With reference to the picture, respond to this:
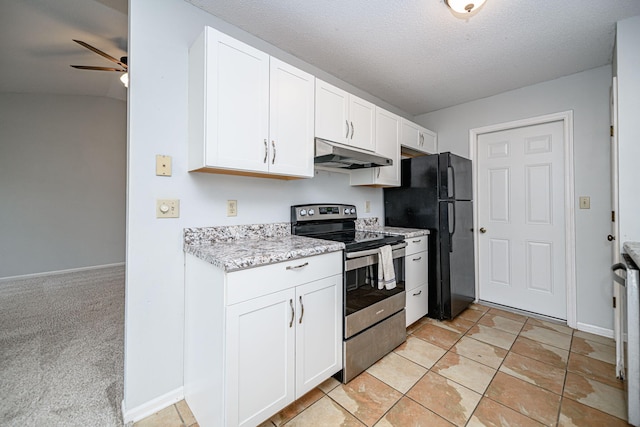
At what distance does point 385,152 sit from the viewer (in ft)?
8.70

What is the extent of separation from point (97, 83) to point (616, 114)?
5974 millimetres

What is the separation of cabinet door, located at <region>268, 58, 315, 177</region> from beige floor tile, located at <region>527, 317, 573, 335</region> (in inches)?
110

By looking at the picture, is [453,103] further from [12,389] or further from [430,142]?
[12,389]

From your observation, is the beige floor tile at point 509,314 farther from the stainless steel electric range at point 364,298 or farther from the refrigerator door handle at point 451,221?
the stainless steel electric range at point 364,298

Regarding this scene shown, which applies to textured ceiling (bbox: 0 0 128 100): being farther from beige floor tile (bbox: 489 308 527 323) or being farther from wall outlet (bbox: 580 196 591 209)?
beige floor tile (bbox: 489 308 527 323)

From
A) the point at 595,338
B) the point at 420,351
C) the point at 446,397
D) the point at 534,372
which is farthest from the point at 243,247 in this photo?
the point at 595,338

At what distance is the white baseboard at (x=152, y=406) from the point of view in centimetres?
142

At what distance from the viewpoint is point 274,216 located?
2104mm

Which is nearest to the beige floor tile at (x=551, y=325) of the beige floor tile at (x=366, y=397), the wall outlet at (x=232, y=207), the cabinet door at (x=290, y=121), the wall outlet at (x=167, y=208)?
the beige floor tile at (x=366, y=397)

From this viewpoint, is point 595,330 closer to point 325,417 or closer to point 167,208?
point 325,417

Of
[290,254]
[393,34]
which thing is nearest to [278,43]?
[393,34]

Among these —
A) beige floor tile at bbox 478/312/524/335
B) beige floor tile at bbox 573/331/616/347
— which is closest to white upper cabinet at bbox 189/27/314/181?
beige floor tile at bbox 478/312/524/335

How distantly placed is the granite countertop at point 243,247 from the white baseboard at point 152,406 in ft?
2.87

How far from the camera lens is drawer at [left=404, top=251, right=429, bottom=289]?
2.37 metres
